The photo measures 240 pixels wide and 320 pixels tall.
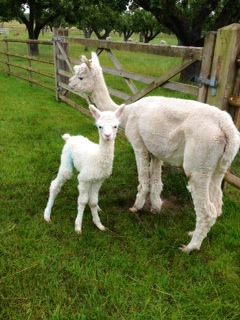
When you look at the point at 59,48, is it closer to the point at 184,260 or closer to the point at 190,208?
the point at 190,208

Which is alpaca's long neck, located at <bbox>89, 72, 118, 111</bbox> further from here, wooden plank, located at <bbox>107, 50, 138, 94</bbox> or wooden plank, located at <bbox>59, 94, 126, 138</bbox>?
wooden plank, located at <bbox>59, 94, 126, 138</bbox>

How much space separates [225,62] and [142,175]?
Answer: 5.03ft

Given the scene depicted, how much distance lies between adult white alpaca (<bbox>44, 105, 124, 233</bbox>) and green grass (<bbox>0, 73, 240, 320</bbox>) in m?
0.29

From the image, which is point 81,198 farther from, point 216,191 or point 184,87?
point 184,87

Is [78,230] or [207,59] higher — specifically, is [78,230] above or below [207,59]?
below

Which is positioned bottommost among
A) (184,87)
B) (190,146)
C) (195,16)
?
(190,146)

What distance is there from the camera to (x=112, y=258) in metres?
3.20

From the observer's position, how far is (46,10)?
24.5 metres

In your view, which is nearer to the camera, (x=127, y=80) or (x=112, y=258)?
(x=112, y=258)

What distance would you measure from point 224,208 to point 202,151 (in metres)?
1.39

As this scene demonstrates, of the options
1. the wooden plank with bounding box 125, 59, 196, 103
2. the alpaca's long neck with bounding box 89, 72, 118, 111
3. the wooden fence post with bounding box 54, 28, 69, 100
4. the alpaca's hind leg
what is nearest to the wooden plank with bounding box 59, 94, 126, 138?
the wooden fence post with bounding box 54, 28, 69, 100

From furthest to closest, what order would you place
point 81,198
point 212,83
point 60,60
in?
point 60,60 < point 212,83 < point 81,198

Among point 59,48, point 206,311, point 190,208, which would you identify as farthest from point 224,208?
point 59,48

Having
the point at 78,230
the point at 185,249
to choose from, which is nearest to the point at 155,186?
the point at 185,249
